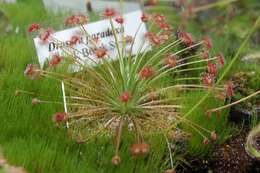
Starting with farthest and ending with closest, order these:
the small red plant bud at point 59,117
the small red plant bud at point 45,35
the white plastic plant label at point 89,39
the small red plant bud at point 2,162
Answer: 1. the white plastic plant label at point 89,39
2. the small red plant bud at point 45,35
3. the small red plant bud at point 59,117
4. the small red plant bud at point 2,162

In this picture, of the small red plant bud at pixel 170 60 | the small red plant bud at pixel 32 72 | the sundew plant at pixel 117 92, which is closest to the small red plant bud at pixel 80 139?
the sundew plant at pixel 117 92

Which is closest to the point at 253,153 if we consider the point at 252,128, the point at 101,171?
the point at 252,128

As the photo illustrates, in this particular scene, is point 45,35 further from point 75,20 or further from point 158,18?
point 158,18

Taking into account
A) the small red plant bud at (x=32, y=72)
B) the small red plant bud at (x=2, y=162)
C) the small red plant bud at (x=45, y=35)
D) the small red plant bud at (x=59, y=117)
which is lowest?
the small red plant bud at (x=2, y=162)

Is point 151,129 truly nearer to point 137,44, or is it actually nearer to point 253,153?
point 253,153

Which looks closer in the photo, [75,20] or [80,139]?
[80,139]

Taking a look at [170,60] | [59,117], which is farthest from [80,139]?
[170,60]

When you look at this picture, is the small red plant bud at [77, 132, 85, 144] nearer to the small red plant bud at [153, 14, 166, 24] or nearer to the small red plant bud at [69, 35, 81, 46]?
the small red plant bud at [69, 35, 81, 46]

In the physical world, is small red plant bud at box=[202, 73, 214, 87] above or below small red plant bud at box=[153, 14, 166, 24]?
below

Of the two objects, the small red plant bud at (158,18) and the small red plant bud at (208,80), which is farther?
the small red plant bud at (158,18)

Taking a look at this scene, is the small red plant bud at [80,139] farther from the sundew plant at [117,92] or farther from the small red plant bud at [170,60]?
the small red plant bud at [170,60]

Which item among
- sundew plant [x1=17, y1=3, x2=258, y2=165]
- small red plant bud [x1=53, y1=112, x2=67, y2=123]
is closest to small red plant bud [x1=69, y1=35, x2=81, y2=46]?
sundew plant [x1=17, y1=3, x2=258, y2=165]

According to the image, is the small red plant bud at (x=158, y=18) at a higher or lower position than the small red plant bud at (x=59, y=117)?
higher
